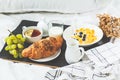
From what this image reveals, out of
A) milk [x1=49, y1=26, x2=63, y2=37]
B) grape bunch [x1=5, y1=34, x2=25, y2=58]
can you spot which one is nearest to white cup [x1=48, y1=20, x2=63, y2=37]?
milk [x1=49, y1=26, x2=63, y2=37]

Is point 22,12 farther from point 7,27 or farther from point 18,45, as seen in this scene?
point 18,45

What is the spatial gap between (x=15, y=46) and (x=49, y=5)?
329 millimetres

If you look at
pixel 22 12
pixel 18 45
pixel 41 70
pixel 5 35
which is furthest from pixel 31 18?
pixel 41 70

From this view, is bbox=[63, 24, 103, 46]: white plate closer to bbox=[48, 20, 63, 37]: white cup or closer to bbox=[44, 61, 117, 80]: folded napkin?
bbox=[48, 20, 63, 37]: white cup

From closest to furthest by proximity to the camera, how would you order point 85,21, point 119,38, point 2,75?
point 2,75 → point 119,38 → point 85,21

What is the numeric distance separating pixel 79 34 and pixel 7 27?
1.10 feet

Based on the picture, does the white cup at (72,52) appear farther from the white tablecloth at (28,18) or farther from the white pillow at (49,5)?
the white pillow at (49,5)

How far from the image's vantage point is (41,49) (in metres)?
0.96

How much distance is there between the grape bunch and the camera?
38.6 inches

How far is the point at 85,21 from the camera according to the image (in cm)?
120

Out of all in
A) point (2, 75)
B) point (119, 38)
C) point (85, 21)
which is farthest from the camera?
point (85, 21)

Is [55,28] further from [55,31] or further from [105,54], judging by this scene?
[105,54]

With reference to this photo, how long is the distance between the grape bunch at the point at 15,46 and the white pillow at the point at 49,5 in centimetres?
25

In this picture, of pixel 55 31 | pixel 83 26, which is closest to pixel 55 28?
pixel 55 31
